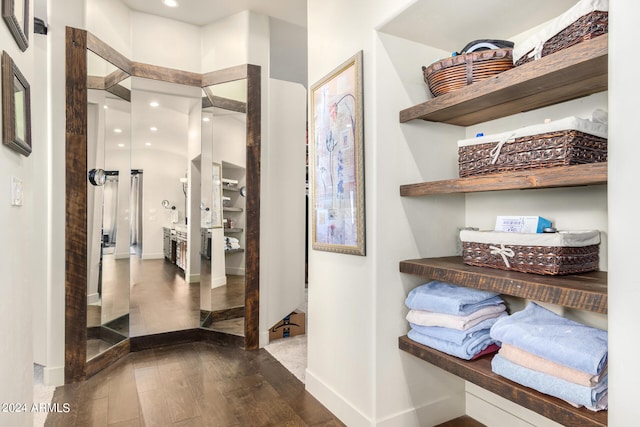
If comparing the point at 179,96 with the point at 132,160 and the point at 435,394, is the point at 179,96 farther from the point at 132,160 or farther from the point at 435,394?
the point at 435,394

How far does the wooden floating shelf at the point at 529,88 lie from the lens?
3.66 ft

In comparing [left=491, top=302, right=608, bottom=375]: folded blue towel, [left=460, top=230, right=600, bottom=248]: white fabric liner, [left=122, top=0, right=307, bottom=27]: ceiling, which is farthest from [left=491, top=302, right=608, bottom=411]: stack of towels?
[left=122, top=0, right=307, bottom=27]: ceiling

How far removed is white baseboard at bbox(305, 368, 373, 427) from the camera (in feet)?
6.21

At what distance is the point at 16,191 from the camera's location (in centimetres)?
136

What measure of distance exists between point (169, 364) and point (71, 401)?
0.66 meters

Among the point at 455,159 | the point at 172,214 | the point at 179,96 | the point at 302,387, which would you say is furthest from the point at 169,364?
the point at 455,159

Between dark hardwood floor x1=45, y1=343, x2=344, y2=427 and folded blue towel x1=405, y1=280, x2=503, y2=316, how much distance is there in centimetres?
85

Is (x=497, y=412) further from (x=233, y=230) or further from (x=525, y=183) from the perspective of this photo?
(x=233, y=230)

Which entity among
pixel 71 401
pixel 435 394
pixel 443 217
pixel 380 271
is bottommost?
pixel 71 401

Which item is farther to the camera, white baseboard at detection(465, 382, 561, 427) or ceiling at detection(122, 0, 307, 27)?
ceiling at detection(122, 0, 307, 27)

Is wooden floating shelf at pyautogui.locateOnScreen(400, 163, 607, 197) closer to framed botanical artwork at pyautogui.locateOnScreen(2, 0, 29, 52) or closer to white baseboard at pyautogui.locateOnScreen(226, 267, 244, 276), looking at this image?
framed botanical artwork at pyautogui.locateOnScreen(2, 0, 29, 52)

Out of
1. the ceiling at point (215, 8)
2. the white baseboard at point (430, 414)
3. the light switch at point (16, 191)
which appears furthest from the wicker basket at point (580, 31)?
the ceiling at point (215, 8)

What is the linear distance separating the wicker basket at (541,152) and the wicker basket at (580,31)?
0.29 metres

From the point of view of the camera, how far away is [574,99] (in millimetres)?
1546
